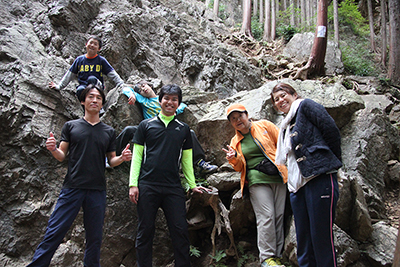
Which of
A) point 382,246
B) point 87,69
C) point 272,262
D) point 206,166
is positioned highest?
point 87,69

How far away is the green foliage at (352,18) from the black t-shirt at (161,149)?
21727mm

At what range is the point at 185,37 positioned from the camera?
10.5 metres

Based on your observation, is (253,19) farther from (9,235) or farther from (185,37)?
(9,235)

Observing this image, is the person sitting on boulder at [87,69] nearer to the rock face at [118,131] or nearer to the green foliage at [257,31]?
the rock face at [118,131]

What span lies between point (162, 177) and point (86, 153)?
1098 millimetres

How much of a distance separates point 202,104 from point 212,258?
13.1 ft

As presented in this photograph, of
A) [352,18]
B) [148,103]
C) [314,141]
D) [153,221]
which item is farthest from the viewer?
[352,18]

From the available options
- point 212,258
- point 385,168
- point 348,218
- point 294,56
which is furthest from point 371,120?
point 294,56

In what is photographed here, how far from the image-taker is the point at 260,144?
12.6 feet

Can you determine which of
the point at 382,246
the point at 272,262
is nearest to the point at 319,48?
the point at 382,246

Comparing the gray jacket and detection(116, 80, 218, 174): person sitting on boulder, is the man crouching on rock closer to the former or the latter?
detection(116, 80, 218, 174): person sitting on boulder

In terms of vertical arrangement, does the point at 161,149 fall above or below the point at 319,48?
below

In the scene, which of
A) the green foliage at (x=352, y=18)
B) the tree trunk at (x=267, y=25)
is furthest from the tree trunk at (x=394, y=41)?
the green foliage at (x=352, y=18)

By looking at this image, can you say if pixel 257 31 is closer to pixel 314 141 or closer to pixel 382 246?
pixel 382 246
